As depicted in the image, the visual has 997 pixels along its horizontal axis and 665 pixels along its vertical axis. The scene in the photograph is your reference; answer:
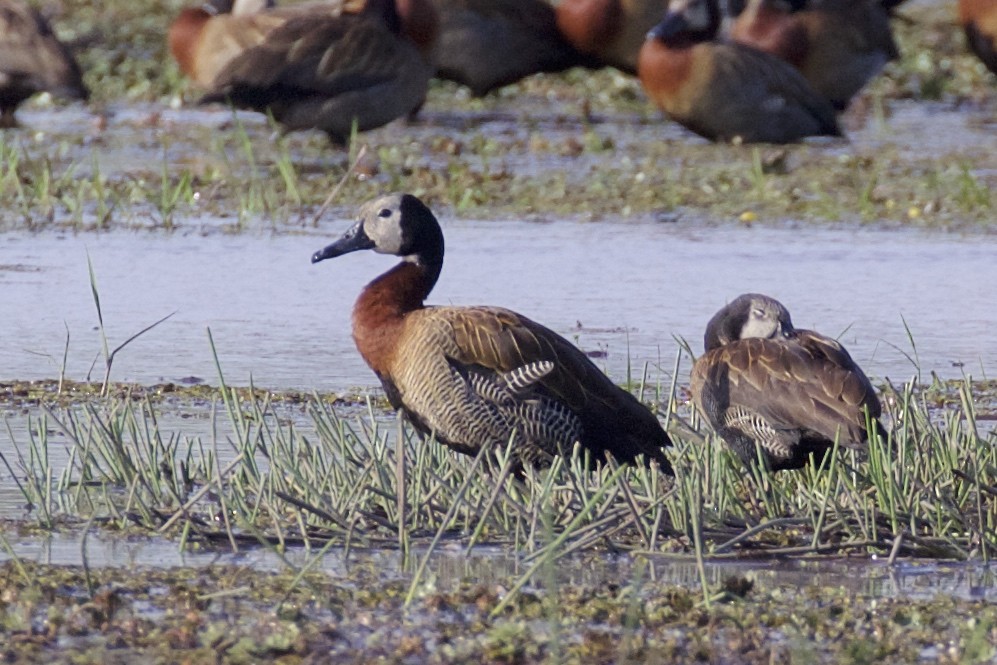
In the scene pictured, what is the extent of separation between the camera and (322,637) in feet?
11.6

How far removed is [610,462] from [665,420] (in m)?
1.27

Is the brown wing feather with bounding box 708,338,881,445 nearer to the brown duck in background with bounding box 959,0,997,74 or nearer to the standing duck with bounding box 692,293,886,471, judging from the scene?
the standing duck with bounding box 692,293,886,471

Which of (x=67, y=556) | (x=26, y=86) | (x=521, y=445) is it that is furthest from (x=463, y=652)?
(x=26, y=86)

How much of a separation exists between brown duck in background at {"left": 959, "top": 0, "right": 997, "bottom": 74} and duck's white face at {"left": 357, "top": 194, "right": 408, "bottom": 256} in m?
9.27

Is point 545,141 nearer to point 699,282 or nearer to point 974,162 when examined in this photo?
point 974,162

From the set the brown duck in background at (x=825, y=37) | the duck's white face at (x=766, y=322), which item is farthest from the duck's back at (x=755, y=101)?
the duck's white face at (x=766, y=322)

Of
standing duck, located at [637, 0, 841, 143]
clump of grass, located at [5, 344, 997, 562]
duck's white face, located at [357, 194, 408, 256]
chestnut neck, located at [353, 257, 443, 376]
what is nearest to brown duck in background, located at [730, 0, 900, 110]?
standing duck, located at [637, 0, 841, 143]

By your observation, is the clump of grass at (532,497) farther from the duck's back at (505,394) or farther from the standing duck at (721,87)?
the standing duck at (721,87)

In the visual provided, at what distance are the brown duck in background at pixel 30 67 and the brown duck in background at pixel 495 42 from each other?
265cm

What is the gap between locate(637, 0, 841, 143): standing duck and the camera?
39.8 feet

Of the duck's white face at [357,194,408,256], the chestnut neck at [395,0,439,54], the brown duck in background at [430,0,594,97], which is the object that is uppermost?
the duck's white face at [357,194,408,256]

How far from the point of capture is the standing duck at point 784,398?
5.05 m

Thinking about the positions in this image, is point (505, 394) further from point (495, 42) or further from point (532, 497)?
point (495, 42)

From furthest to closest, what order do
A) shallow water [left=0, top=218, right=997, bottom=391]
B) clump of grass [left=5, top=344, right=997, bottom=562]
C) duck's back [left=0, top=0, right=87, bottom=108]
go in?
1. duck's back [left=0, top=0, right=87, bottom=108]
2. shallow water [left=0, top=218, right=997, bottom=391]
3. clump of grass [left=5, top=344, right=997, bottom=562]
